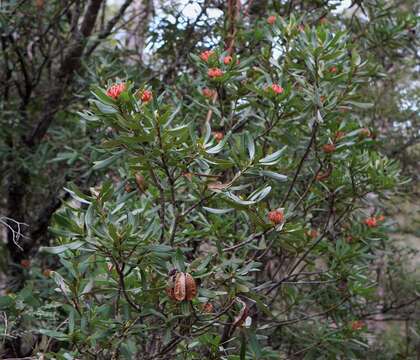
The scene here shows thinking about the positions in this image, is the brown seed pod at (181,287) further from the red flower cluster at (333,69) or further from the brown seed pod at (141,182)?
the red flower cluster at (333,69)

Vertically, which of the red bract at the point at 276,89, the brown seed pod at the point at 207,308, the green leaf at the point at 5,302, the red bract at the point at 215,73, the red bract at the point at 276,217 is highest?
the red bract at the point at 215,73

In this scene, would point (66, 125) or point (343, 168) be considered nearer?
point (343, 168)

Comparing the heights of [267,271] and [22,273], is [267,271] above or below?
above

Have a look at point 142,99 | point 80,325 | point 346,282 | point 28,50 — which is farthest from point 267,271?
point 28,50

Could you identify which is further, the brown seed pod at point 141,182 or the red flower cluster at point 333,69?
the red flower cluster at point 333,69

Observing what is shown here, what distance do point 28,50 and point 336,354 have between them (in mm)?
2773

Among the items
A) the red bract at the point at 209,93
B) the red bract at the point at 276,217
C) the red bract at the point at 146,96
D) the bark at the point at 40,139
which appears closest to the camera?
the red bract at the point at 146,96

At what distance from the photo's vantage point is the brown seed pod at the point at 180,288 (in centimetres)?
155

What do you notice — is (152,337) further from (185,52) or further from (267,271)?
(185,52)

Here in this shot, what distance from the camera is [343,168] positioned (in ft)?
7.88

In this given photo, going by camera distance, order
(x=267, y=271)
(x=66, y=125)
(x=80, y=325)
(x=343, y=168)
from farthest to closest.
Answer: (x=66, y=125)
(x=267, y=271)
(x=343, y=168)
(x=80, y=325)

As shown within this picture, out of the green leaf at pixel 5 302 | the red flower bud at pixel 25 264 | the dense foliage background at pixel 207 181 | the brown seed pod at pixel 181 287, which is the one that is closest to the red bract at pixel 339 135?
the dense foliage background at pixel 207 181

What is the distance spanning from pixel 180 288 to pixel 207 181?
35 cm

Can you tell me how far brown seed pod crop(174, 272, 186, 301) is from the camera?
1546mm
